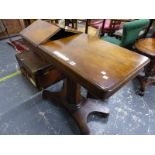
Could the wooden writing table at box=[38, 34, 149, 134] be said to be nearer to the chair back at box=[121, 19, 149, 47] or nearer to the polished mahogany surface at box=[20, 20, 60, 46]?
the polished mahogany surface at box=[20, 20, 60, 46]

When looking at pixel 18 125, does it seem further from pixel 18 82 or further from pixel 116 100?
pixel 116 100

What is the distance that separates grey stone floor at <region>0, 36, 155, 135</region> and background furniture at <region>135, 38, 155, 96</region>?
0.37 ft

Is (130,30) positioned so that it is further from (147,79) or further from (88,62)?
(88,62)

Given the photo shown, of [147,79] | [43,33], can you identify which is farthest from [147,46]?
[43,33]

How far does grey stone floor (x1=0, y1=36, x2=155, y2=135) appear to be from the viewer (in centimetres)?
138

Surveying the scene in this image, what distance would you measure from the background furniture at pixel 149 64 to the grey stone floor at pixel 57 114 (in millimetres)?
112

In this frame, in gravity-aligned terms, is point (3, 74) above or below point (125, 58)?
below

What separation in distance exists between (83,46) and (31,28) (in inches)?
25.4

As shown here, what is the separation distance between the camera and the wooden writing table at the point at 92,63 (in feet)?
2.40

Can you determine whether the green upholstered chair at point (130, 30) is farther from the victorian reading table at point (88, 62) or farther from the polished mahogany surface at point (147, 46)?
the victorian reading table at point (88, 62)

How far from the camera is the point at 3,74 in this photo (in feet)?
6.62

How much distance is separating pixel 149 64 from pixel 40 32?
138 centimetres

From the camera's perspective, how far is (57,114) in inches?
60.1
